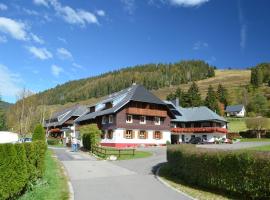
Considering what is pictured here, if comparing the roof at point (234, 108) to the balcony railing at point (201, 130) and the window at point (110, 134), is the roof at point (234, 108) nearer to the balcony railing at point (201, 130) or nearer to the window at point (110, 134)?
the balcony railing at point (201, 130)

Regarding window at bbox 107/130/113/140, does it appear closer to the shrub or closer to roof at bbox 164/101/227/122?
roof at bbox 164/101/227/122

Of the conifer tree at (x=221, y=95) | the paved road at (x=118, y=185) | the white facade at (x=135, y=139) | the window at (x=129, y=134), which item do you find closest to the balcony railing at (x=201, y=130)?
the white facade at (x=135, y=139)

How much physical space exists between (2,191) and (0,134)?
60.4ft

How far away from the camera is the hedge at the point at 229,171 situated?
42.9ft

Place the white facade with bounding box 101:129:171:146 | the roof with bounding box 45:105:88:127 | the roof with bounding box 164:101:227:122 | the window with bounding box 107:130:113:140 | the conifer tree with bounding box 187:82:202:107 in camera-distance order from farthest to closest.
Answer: the conifer tree with bounding box 187:82:202:107 → the roof with bounding box 45:105:88:127 → the roof with bounding box 164:101:227:122 → the window with bounding box 107:130:113:140 → the white facade with bounding box 101:129:171:146

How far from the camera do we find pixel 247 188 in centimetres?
1374

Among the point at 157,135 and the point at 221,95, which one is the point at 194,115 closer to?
the point at 157,135

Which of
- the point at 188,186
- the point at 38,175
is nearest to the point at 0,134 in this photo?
the point at 38,175

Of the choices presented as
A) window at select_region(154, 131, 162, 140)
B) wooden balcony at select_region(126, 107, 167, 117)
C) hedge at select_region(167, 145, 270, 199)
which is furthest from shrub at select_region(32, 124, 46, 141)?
window at select_region(154, 131, 162, 140)

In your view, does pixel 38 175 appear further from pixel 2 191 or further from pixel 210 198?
pixel 210 198

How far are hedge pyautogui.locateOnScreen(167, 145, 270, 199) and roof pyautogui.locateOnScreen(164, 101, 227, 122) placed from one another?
5472cm

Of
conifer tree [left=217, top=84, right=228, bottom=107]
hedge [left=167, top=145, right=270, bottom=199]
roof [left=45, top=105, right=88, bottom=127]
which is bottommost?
hedge [left=167, top=145, right=270, bottom=199]

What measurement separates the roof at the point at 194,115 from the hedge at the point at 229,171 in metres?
54.7

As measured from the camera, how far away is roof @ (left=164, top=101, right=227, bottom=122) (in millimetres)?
74062
